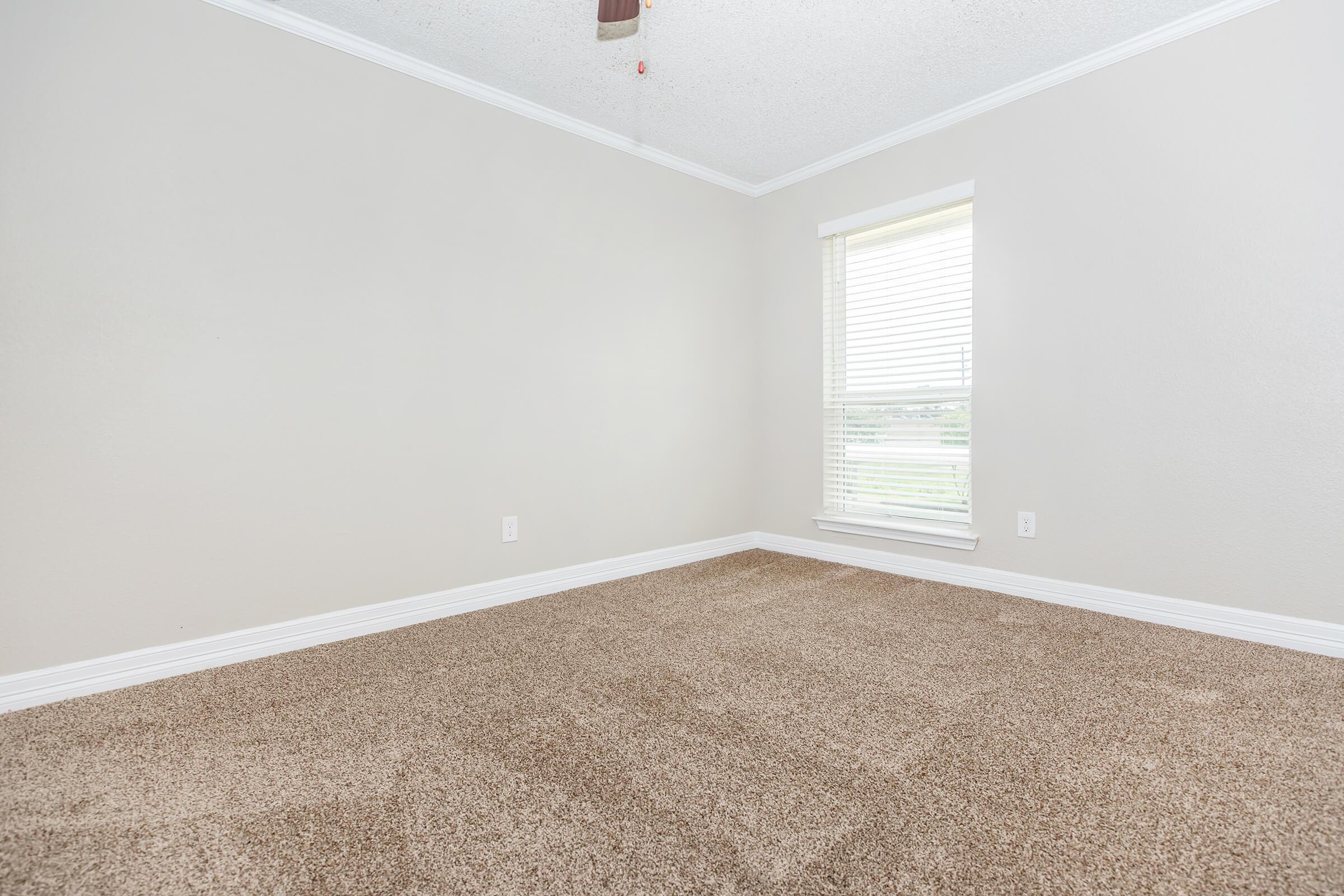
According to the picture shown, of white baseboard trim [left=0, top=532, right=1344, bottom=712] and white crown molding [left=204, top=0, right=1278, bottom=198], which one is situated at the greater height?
white crown molding [left=204, top=0, right=1278, bottom=198]

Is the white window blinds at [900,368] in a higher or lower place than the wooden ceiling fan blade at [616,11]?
lower

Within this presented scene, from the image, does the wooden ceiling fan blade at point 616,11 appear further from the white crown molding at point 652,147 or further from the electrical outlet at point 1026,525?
the electrical outlet at point 1026,525

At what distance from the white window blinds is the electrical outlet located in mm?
233

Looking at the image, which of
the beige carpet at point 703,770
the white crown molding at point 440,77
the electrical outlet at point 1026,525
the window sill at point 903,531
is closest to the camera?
the beige carpet at point 703,770

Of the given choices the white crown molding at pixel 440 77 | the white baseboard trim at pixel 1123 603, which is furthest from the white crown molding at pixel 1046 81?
the white baseboard trim at pixel 1123 603

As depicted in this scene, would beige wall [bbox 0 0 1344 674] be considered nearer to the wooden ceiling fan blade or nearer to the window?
the window

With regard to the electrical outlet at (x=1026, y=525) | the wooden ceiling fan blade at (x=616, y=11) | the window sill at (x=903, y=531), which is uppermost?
the wooden ceiling fan blade at (x=616, y=11)

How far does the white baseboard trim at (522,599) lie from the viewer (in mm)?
1858

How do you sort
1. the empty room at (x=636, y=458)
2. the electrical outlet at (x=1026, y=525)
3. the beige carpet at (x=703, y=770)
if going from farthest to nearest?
the electrical outlet at (x=1026, y=525)
the empty room at (x=636, y=458)
the beige carpet at (x=703, y=770)

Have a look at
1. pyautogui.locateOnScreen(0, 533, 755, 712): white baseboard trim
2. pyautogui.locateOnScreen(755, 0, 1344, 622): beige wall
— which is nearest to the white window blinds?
pyautogui.locateOnScreen(755, 0, 1344, 622): beige wall

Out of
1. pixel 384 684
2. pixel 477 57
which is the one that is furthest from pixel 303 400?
pixel 477 57

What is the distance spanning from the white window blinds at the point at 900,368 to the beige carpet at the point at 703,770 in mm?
1034

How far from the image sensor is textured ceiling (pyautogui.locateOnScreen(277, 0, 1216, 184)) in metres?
2.21

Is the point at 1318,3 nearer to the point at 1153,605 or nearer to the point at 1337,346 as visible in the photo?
the point at 1337,346
